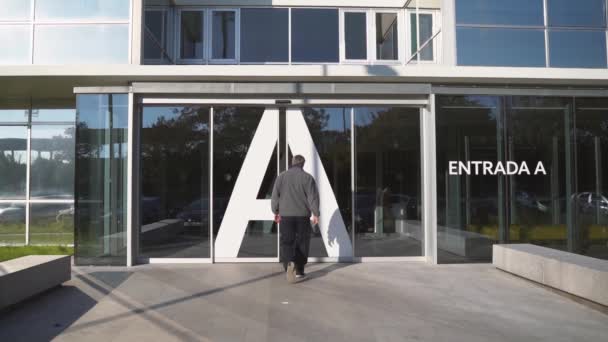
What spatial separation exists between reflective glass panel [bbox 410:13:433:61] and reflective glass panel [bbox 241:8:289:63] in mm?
3074

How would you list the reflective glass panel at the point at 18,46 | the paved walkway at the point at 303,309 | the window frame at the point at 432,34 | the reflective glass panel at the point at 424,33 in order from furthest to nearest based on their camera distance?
the reflective glass panel at the point at 424,33
the window frame at the point at 432,34
the reflective glass panel at the point at 18,46
the paved walkway at the point at 303,309

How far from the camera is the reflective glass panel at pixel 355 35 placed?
11344mm

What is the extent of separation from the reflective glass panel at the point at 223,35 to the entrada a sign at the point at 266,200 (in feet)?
10.7

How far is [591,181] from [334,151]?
4894 millimetres

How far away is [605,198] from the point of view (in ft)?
28.3

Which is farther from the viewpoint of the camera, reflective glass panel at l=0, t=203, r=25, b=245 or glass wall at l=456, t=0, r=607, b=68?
reflective glass panel at l=0, t=203, r=25, b=245

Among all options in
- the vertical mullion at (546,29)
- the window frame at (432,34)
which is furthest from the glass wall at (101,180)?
the vertical mullion at (546,29)

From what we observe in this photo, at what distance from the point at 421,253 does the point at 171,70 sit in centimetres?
559

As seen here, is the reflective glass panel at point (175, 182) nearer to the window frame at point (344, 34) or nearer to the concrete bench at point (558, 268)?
the window frame at point (344, 34)

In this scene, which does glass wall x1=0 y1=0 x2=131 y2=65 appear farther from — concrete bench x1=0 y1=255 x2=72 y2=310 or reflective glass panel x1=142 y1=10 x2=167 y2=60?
concrete bench x1=0 y1=255 x2=72 y2=310

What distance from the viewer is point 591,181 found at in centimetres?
868

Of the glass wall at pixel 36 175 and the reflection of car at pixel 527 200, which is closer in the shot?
the reflection of car at pixel 527 200

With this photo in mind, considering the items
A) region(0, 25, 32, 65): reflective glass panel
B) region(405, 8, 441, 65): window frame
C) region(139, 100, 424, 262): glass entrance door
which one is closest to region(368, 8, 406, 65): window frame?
region(405, 8, 441, 65): window frame

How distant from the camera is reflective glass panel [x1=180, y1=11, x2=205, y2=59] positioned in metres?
11.0
